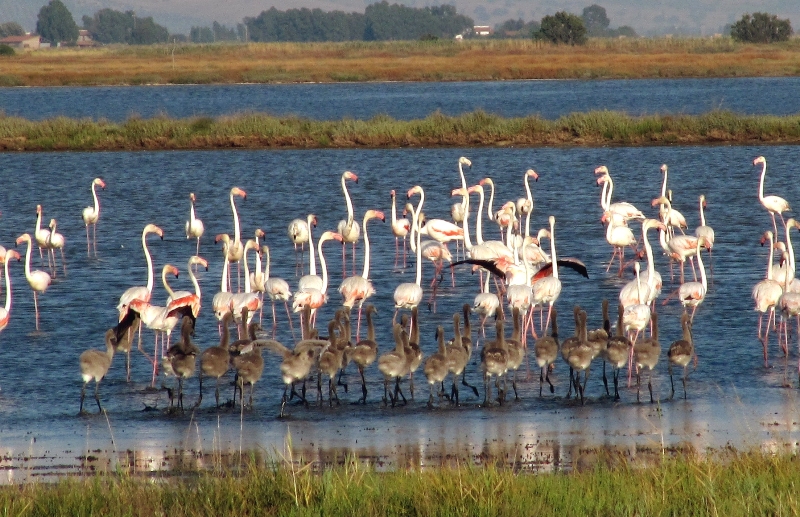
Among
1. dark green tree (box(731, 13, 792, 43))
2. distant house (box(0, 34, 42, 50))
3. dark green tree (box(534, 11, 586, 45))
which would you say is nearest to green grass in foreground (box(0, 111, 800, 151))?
dark green tree (box(534, 11, 586, 45))

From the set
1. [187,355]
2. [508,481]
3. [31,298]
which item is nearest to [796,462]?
[508,481]

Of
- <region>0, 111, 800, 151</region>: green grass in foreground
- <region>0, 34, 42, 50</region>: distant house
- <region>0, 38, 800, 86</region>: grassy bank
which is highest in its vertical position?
<region>0, 34, 42, 50</region>: distant house

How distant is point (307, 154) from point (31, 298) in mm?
16569

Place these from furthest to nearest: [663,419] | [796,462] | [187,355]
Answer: [187,355] → [663,419] → [796,462]

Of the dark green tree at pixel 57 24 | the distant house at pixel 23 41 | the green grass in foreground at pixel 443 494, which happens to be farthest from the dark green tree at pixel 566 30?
the dark green tree at pixel 57 24

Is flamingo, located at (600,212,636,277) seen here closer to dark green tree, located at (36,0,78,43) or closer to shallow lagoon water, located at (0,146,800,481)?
shallow lagoon water, located at (0,146,800,481)

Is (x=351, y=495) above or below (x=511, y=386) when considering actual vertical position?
above

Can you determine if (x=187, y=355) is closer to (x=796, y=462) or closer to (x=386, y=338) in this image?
(x=386, y=338)

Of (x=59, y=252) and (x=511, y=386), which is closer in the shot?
(x=511, y=386)

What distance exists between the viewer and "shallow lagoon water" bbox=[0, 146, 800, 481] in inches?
337

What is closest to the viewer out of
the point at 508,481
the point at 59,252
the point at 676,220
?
the point at 508,481

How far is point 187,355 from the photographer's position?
32.6 feet

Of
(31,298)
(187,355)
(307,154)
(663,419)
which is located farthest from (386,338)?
(307,154)

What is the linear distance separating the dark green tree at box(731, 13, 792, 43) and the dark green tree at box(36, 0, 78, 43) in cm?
13750
